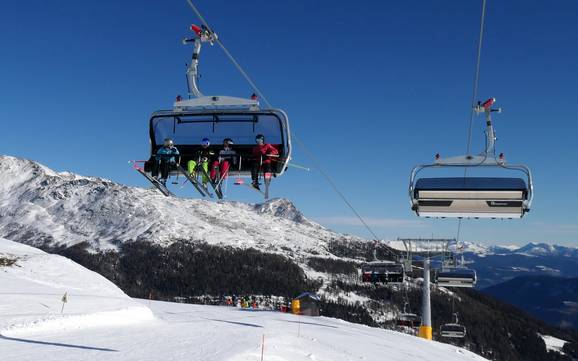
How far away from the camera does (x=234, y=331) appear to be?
17.3 metres

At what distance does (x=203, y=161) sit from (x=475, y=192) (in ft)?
27.1

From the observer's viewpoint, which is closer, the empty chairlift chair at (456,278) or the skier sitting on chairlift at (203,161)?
the skier sitting on chairlift at (203,161)

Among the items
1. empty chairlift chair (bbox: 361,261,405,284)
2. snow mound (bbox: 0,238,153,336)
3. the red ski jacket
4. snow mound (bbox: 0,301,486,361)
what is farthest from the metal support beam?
the red ski jacket

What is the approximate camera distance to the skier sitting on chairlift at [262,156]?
15.7 m

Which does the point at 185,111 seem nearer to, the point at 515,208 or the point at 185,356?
the point at 185,356

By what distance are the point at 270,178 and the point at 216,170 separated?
1779 millimetres

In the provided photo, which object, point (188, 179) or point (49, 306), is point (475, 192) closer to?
point (188, 179)

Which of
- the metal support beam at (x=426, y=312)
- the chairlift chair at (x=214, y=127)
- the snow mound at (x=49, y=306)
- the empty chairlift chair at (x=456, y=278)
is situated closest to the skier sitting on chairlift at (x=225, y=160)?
the chairlift chair at (x=214, y=127)

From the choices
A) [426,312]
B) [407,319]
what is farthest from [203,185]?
[407,319]

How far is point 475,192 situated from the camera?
13773 millimetres

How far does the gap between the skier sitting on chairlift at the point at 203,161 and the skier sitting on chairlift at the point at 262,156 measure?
1.44 meters

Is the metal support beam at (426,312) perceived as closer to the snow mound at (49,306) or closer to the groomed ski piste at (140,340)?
the groomed ski piste at (140,340)

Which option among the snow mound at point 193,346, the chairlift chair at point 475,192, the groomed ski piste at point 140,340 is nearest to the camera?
the snow mound at point 193,346

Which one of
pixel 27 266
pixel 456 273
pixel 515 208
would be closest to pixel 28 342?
pixel 515 208
